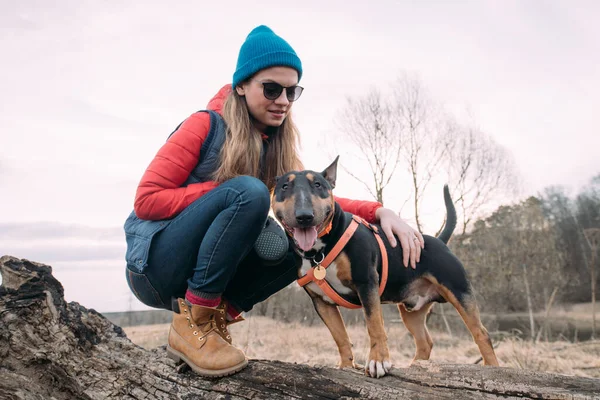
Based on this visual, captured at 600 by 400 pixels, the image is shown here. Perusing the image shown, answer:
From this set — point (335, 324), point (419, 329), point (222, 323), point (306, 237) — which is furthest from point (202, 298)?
point (419, 329)

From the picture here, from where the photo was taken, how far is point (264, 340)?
1220 cm

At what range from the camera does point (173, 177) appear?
2.56m

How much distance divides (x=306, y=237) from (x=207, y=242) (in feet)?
2.20

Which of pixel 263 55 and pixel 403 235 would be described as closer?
pixel 263 55

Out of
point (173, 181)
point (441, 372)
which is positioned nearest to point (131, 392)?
point (173, 181)

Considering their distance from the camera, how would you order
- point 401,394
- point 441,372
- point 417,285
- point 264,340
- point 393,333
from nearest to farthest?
point 401,394 < point 441,372 < point 417,285 < point 264,340 < point 393,333

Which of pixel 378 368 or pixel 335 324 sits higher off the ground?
pixel 335 324

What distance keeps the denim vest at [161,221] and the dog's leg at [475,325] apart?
78.8 inches

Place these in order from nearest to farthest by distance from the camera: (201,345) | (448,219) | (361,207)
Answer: (201,345), (361,207), (448,219)

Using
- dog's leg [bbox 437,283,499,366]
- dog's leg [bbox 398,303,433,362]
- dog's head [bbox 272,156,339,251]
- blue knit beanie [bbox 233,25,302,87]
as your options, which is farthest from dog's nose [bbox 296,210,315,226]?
dog's leg [bbox 398,303,433,362]

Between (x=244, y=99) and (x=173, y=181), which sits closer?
(x=173, y=181)

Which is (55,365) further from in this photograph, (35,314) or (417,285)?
(417,285)

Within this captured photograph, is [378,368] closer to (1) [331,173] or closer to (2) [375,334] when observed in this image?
(2) [375,334]

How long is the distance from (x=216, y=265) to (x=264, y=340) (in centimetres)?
1048
